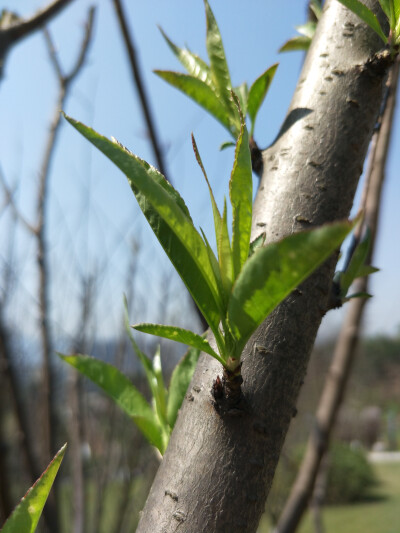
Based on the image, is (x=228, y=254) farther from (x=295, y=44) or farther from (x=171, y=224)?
(x=295, y=44)

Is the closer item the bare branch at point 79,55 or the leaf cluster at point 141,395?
the leaf cluster at point 141,395

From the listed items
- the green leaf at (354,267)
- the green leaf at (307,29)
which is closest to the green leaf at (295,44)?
the green leaf at (307,29)

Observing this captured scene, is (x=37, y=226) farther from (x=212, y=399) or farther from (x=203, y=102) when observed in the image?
(x=212, y=399)

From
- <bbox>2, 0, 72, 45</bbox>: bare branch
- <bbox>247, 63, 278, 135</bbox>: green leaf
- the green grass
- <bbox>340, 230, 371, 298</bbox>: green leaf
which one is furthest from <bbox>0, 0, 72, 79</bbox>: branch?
the green grass

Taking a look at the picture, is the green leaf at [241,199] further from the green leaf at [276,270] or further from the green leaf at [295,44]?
the green leaf at [295,44]

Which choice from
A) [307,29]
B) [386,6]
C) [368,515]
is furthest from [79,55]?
[368,515]

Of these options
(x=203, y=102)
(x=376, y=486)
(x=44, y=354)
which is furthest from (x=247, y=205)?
(x=376, y=486)
